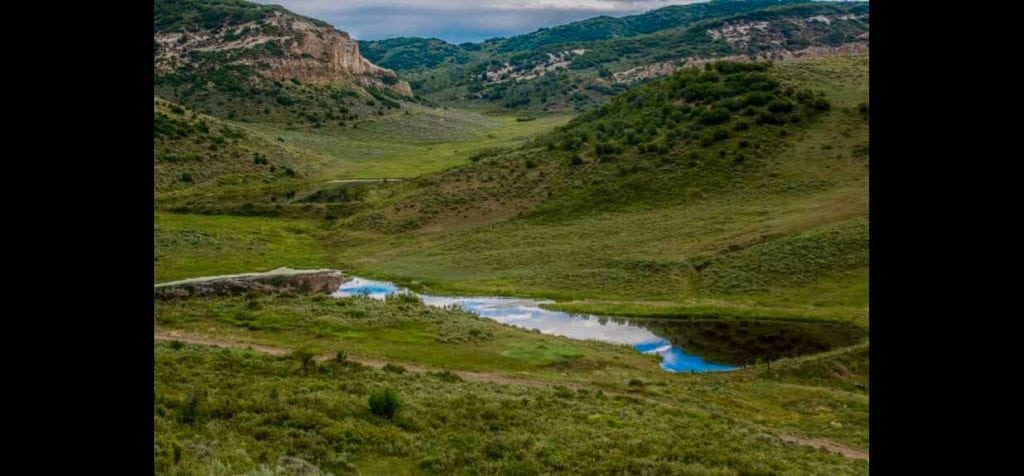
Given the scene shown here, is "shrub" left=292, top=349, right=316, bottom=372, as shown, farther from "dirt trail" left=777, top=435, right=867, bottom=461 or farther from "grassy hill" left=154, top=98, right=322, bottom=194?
"grassy hill" left=154, top=98, right=322, bottom=194

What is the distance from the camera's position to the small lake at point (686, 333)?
33312 mm

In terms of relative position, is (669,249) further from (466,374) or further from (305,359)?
(305,359)

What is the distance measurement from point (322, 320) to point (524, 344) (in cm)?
870

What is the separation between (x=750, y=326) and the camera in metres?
38.1

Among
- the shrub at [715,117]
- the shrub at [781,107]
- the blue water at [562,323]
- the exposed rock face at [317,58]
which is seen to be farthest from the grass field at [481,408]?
the exposed rock face at [317,58]

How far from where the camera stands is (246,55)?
419ft

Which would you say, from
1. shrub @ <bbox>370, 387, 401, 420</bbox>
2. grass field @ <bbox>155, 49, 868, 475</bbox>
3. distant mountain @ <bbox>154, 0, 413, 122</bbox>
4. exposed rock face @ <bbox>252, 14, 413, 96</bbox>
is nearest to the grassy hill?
grass field @ <bbox>155, 49, 868, 475</bbox>

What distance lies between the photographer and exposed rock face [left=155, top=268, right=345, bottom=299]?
43.5m

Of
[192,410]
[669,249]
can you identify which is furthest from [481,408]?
[669,249]

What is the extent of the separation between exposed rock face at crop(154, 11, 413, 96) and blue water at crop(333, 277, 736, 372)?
87756mm

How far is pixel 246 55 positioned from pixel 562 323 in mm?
102932

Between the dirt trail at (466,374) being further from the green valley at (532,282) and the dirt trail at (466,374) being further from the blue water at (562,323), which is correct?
the blue water at (562,323)

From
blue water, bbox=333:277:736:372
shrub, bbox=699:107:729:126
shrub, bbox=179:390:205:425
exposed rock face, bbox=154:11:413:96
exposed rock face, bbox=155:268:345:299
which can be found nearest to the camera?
shrub, bbox=179:390:205:425
